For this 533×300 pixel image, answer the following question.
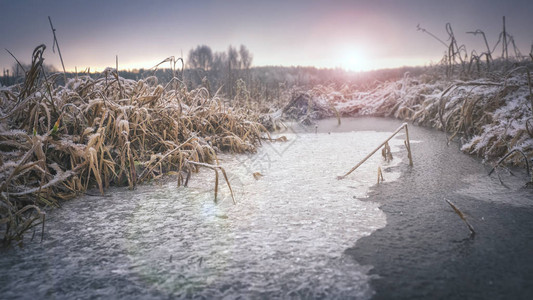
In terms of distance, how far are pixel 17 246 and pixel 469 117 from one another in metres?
2.67

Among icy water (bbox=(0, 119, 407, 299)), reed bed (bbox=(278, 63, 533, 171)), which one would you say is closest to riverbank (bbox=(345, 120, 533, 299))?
icy water (bbox=(0, 119, 407, 299))

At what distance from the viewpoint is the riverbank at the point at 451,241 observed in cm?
67

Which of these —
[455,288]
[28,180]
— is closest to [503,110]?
[455,288]

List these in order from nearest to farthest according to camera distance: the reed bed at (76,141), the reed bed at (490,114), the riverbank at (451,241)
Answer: the riverbank at (451,241) < the reed bed at (76,141) < the reed bed at (490,114)

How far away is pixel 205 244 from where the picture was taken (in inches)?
34.6

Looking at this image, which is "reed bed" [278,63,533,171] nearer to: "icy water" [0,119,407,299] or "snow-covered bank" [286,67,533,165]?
"snow-covered bank" [286,67,533,165]

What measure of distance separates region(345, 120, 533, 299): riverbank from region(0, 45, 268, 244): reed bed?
0.72 m

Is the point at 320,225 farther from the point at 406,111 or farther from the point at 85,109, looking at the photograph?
the point at 406,111

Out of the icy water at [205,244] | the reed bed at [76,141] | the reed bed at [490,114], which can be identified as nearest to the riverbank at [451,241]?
the icy water at [205,244]

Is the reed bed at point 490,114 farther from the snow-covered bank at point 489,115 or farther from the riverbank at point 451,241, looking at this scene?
the riverbank at point 451,241

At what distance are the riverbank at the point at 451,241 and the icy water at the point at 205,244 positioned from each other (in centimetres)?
6

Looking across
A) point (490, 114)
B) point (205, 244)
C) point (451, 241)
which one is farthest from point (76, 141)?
point (490, 114)

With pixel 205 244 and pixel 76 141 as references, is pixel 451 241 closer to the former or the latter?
pixel 205 244

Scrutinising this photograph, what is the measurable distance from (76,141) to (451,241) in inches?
61.1
